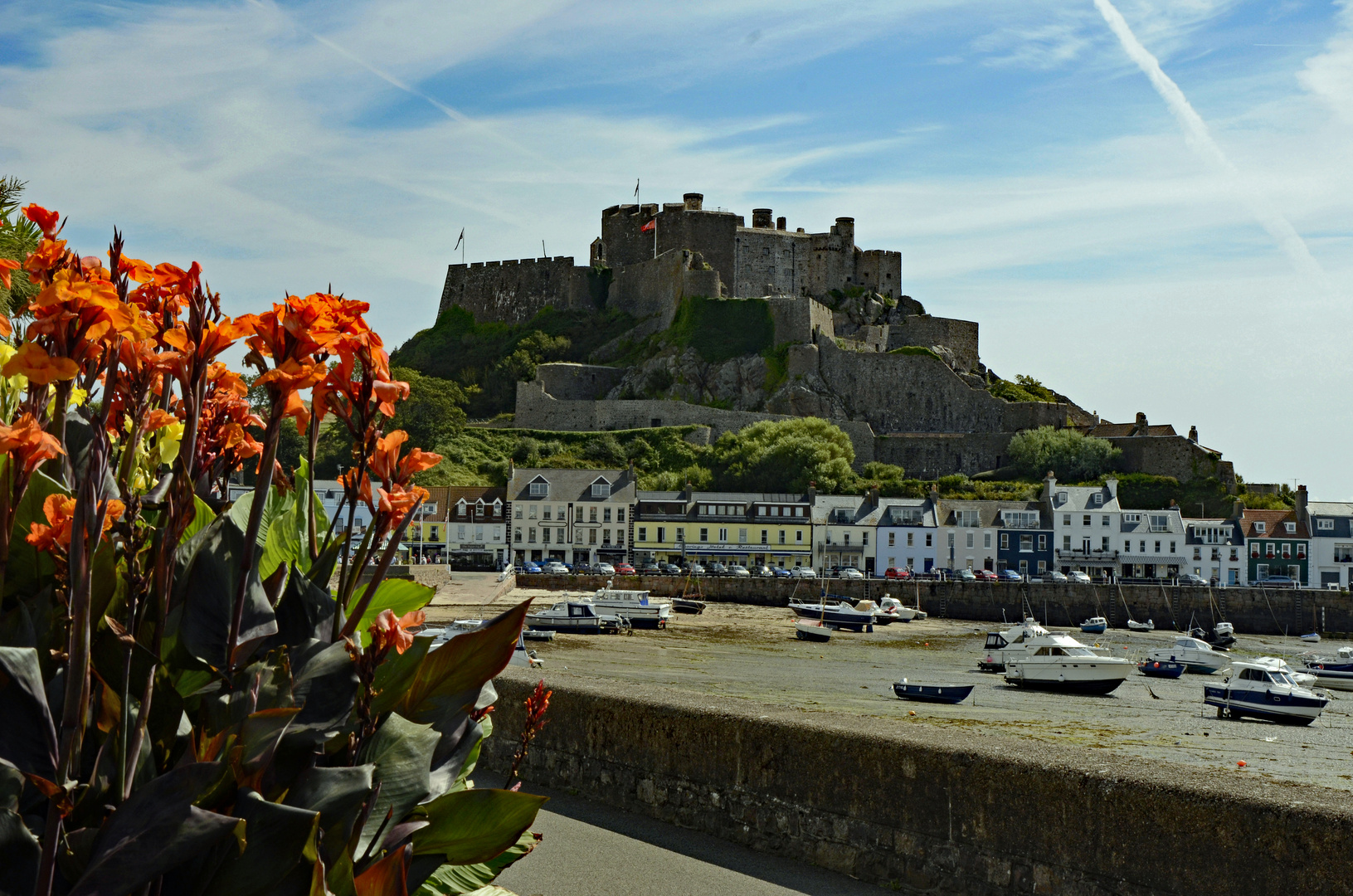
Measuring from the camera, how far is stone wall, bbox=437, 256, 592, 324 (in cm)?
8281

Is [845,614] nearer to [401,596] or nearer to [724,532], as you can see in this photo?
[724,532]

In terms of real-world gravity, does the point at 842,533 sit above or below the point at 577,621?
A: above

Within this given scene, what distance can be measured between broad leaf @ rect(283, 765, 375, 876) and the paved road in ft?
7.73

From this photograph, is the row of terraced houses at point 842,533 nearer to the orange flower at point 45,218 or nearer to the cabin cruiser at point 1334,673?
the cabin cruiser at point 1334,673

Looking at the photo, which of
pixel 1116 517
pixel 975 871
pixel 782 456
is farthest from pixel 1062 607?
pixel 975 871

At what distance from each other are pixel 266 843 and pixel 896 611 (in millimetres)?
46582

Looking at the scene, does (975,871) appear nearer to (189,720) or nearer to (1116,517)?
(189,720)

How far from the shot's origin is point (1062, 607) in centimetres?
4988

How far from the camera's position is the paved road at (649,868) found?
4230 mm

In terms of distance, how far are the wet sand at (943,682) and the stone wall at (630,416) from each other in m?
27.4

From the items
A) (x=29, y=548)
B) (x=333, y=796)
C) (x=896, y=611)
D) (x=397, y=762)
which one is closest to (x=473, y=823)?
(x=397, y=762)

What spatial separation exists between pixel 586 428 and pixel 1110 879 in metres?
70.4

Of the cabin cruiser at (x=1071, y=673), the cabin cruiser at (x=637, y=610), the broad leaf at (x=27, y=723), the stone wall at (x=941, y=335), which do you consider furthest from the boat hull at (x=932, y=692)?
the stone wall at (x=941, y=335)

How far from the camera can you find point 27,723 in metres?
1.78
